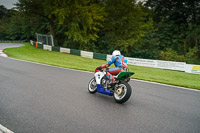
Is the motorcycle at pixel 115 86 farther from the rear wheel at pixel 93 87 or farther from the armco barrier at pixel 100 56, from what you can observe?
the armco barrier at pixel 100 56

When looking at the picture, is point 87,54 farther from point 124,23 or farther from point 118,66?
point 118,66

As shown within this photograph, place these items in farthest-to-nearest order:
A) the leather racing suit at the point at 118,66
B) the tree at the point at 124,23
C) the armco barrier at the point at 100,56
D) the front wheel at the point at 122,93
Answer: the tree at the point at 124,23
the armco barrier at the point at 100,56
the leather racing suit at the point at 118,66
the front wheel at the point at 122,93

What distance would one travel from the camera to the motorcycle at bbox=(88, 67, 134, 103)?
575 centimetres

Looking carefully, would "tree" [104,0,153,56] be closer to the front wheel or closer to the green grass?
the green grass

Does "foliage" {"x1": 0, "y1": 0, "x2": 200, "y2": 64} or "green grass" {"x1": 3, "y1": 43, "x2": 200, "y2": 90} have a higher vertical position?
"foliage" {"x1": 0, "y1": 0, "x2": 200, "y2": 64}

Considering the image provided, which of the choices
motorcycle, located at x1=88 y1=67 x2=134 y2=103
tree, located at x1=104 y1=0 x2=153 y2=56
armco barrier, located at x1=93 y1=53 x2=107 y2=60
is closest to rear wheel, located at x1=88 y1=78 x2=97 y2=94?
motorcycle, located at x1=88 y1=67 x2=134 y2=103

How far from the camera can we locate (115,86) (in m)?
6.23

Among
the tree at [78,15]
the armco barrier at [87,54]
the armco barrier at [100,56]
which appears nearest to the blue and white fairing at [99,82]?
the armco barrier at [100,56]

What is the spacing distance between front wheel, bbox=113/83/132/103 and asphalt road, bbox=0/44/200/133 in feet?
0.65

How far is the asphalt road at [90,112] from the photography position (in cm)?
416

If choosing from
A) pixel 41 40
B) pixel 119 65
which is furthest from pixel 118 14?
pixel 119 65

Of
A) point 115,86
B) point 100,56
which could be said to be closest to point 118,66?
Answer: point 115,86

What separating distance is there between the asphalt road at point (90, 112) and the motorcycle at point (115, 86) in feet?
0.76

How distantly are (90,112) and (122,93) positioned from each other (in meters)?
1.41
